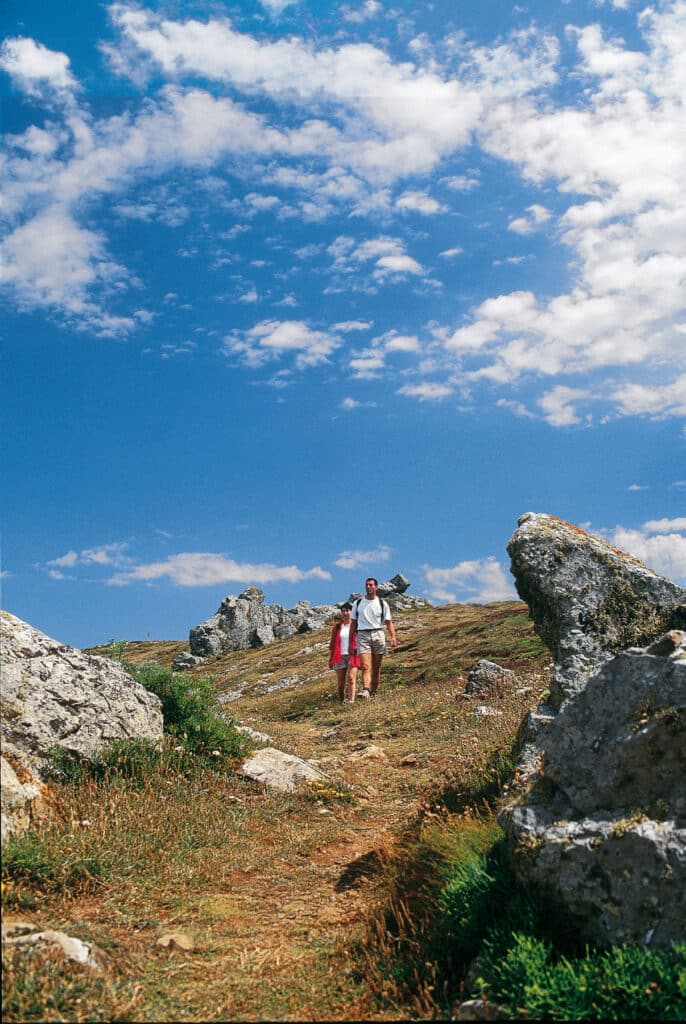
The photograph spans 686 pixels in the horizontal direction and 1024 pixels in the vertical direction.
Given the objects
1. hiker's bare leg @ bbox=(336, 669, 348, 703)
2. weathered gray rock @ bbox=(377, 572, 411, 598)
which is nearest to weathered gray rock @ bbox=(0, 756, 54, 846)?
hiker's bare leg @ bbox=(336, 669, 348, 703)

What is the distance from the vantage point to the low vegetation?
484cm

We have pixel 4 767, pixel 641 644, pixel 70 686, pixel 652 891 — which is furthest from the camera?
pixel 70 686

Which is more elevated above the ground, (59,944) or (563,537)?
(563,537)

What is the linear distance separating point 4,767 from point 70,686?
7.20ft

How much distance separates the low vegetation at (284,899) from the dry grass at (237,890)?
20 mm

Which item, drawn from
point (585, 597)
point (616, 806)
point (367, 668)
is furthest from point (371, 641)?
point (616, 806)

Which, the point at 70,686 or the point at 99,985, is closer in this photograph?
the point at 99,985

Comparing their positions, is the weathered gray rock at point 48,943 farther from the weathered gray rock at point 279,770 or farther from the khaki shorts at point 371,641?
the khaki shorts at point 371,641

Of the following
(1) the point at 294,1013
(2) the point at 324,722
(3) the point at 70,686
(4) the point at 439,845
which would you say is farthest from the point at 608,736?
(2) the point at 324,722

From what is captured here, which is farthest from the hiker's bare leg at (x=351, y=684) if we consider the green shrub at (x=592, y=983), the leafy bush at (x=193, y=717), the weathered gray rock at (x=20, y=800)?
the green shrub at (x=592, y=983)

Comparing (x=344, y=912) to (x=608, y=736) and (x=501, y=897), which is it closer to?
(x=501, y=897)

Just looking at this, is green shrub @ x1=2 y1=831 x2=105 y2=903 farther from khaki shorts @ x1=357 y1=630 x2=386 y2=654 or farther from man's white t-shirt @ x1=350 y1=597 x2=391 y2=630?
khaki shorts @ x1=357 y1=630 x2=386 y2=654

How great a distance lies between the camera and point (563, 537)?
10.1 meters

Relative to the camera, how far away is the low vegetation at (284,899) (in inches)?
190
